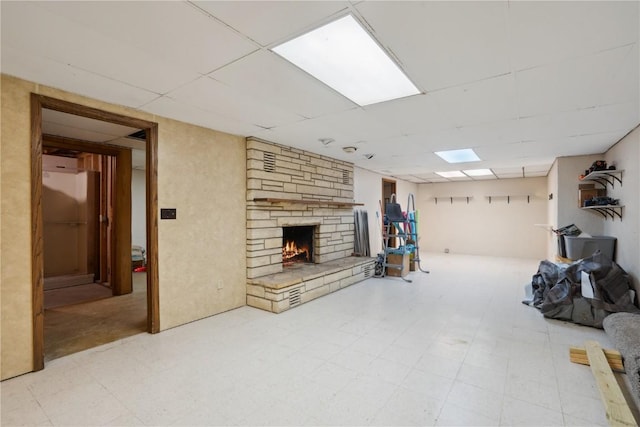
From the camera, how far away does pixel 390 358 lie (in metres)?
2.48

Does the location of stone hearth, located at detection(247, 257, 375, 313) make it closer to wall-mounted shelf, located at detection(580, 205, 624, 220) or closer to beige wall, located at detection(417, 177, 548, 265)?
wall-mounted shelf, located at detection(580, 205, 624, 220)

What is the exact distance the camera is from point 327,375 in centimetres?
222

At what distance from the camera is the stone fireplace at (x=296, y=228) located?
12.8ft

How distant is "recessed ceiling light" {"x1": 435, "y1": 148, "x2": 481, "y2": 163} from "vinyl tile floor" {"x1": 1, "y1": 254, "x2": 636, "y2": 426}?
98.5 inches

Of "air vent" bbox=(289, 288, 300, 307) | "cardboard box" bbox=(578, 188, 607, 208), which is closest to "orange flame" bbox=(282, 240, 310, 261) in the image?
"air vent" bbox=(289, 288, 300, 307)

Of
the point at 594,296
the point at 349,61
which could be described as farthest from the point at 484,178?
the point at 349,61

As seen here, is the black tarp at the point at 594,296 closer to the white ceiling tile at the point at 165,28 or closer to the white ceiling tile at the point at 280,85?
the white ceiling tile at the point at 280,85

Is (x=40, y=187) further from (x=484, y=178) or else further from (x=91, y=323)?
(x=484, y=178)

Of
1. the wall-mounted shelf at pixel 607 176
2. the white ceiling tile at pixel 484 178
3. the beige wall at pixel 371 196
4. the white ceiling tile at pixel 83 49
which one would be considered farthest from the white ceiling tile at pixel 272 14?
the white ceiling tile at pixel 484 178

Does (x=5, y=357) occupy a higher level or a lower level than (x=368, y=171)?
lower

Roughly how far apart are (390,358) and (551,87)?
2502 millimetres

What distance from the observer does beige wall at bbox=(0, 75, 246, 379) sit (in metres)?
2.18

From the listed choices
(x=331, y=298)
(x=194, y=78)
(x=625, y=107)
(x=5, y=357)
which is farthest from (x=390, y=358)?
(x=625, y=107)

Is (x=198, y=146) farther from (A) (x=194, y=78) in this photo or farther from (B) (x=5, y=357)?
(B) (x=5, y=357)
